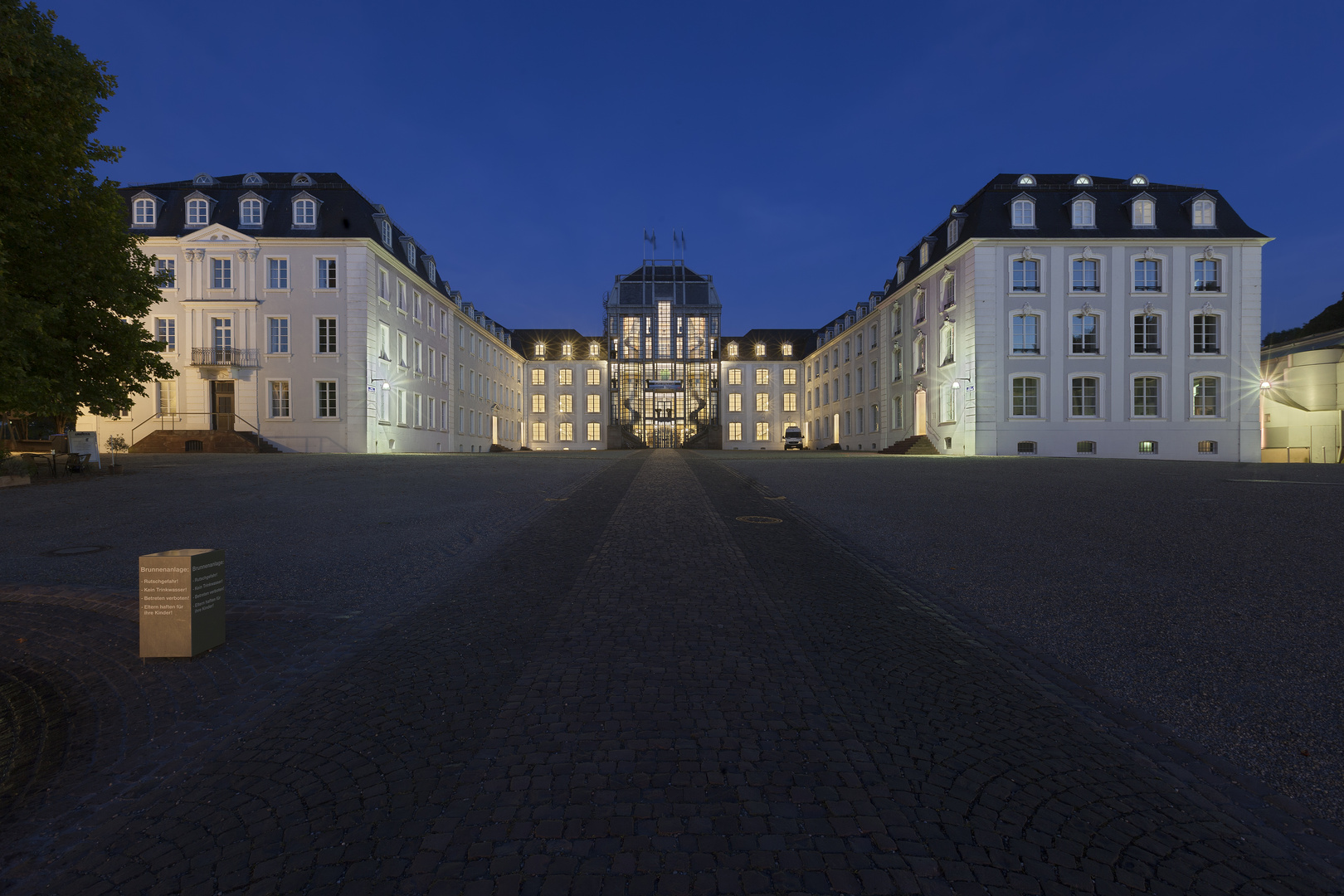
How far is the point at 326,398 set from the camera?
3272 centimetres

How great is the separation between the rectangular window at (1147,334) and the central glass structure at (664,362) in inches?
1401

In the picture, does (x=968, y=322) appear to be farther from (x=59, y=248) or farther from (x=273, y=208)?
(x=273, y=208)

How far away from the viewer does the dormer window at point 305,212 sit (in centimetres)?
3272

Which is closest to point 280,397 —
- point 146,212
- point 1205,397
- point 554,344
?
point 146,212

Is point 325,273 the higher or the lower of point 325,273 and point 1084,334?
the higher

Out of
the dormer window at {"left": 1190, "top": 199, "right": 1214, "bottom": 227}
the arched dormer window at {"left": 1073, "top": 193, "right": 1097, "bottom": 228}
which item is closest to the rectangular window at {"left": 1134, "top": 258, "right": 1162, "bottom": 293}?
the dormer window at {"left": 1190, "top": 199, "right": 1214, "bottom": 227}

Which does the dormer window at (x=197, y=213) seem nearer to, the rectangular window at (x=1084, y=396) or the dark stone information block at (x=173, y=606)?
the dark stone information block at (x=173, y=606)

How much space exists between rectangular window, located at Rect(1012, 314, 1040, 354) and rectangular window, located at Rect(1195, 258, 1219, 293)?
328 inches

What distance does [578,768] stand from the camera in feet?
7.89

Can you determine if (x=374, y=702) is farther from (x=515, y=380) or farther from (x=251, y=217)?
(x=515, y=380)

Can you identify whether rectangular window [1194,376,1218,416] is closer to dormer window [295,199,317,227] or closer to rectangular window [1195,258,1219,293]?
rectangular window [1195,258,1219,293]

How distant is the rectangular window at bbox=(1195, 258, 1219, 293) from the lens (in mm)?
31578

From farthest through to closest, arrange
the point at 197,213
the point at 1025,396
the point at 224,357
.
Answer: the point at 197,213, the point at 224,357, the point at 1025,396

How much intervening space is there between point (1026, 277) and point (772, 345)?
33896 mm
